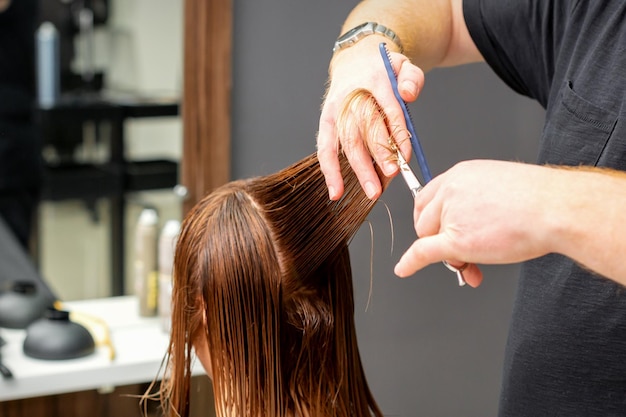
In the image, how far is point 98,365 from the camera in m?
2.20

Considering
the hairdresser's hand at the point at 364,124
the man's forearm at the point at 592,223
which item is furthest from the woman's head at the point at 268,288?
the man's forearm at the point at 592,223

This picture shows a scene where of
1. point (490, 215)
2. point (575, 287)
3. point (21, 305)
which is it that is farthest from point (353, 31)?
point (21, 305)

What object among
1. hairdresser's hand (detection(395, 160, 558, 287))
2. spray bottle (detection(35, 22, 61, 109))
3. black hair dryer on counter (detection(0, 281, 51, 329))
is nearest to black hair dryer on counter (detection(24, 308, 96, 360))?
black hair dryer on counter (detection(0, 281, 51, 329))

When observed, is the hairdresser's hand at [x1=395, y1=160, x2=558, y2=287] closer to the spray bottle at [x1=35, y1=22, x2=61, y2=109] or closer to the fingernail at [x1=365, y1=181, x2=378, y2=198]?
the fingernail at [x1=365, y1=181, x2=378, y2=198]

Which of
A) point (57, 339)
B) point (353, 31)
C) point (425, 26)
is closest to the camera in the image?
point (353, 31)

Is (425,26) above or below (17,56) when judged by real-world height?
above

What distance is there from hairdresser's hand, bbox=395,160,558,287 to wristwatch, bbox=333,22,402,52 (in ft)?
1.95

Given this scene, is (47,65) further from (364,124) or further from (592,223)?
(592,223)

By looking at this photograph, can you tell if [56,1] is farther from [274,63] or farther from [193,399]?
[193,399]

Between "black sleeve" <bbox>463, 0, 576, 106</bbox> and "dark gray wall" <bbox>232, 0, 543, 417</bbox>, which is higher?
"black sleeve" <bbox>463, 0, 576, 106</bbox>

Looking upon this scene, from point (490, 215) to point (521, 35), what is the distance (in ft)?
2.89

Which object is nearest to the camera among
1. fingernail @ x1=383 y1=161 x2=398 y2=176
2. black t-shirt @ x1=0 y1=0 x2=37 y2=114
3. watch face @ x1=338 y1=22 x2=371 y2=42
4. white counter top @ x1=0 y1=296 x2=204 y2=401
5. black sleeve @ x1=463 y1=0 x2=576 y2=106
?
fingernail @ x1=383 y1=161 x2=398 y2=176

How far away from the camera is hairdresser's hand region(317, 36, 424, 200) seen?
116 centimetres

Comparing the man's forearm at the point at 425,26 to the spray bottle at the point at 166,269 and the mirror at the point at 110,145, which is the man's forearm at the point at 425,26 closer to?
the mirror at the point at 110,145
